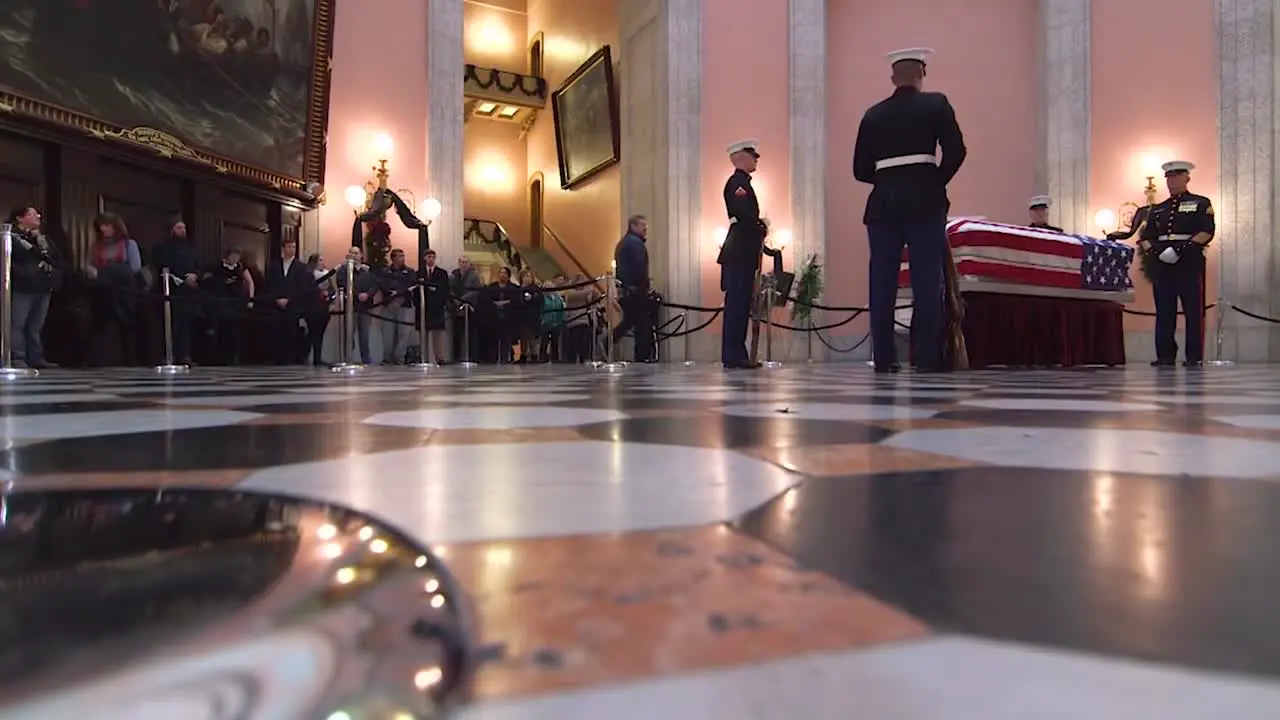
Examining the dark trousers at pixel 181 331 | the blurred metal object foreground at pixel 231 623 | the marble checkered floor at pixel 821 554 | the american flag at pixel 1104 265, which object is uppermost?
the american flag at pixel 1104 265

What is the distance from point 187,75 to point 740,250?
5.03 meters

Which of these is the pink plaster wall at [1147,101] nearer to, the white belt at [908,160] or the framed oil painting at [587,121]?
the framed oil painting at [587,121]

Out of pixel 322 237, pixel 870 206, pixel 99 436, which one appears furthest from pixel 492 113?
pixel 99 436

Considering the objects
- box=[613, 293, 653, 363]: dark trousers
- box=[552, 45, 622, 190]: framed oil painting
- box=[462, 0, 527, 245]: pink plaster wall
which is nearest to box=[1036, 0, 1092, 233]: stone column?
box=[613, 293, 653, 363]: dark trousers

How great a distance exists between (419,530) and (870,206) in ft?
12.5

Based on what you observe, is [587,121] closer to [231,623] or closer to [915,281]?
[915,281]

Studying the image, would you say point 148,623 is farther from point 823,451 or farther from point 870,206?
point 870,206

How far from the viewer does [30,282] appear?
4.86m

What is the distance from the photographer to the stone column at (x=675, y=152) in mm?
9852

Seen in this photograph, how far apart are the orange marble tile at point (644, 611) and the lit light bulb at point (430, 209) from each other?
27.0 feet

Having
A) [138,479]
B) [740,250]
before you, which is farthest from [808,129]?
[138,479]

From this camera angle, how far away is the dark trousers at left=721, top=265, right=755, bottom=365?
16.3 ft

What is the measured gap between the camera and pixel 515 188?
1833cm

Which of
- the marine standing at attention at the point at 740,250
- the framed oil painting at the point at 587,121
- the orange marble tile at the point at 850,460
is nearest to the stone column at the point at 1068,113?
the framed oil painting at the point at 587,121
